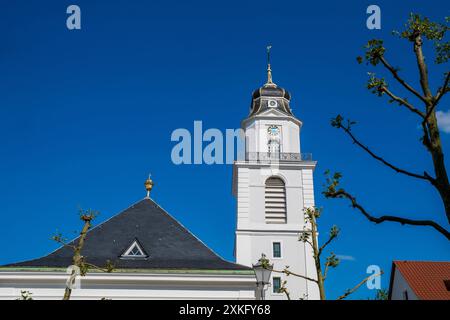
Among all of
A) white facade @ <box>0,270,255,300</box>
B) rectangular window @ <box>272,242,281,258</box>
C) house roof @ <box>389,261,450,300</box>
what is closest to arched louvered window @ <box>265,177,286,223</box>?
rectangular window @ <box>272,242,281,258</box>

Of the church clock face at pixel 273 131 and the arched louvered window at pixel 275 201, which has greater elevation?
the church clock face at pixel 273 131

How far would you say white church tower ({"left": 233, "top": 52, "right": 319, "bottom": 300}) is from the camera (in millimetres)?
37750

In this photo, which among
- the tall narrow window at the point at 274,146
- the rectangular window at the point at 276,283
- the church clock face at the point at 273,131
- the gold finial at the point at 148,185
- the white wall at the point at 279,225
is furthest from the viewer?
the church clock face at the point at 273,131

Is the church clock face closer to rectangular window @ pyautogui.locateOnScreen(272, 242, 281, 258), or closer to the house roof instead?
rectangular window @ pyautogui.locateOnScreen(272, 242, 281, 258)

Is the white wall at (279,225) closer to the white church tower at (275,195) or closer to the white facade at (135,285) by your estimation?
the white church tower at (275,195)

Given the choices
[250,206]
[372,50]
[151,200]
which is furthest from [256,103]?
[372,50]

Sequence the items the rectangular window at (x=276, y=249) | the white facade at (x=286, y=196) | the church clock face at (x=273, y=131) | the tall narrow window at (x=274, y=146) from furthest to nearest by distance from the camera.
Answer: the church clock face at (x=273, y=131) → the tall narrow window at (x=274, y=146) → the rectangular window at (x=276, y=249) → the white facade at (x=286, y=196)

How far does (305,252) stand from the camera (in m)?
38.2

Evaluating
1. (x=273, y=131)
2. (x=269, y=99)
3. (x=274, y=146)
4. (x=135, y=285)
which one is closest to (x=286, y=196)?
(x=274, y=146)

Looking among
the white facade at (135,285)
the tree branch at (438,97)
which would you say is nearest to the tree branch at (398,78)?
the tree branch at (438,97)

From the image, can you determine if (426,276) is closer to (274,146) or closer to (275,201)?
(275,201)

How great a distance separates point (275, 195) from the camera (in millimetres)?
40750

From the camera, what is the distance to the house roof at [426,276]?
32125 millimetres
